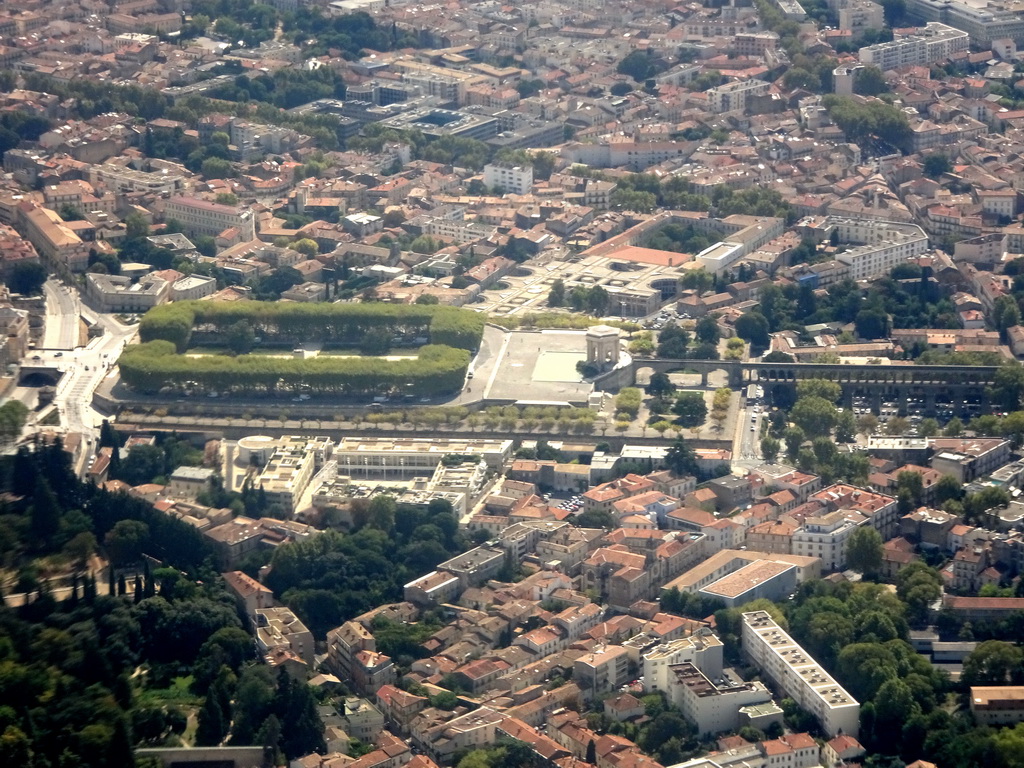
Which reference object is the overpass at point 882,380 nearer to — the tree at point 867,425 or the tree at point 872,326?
the tree at point 867,425

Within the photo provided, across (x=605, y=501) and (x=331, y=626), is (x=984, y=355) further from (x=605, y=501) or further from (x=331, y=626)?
(x=331, y=626)

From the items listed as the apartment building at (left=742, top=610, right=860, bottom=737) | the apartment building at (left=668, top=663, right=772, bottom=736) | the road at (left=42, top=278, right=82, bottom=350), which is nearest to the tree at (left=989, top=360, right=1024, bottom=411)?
the apartment building at (left=742, top=610, right=860, bottom=737)

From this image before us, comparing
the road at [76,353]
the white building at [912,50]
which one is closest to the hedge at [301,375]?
the road at [76,353]

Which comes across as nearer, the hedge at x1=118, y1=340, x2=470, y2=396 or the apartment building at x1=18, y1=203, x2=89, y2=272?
the hedge at x1=118, y1=340, x2=470, y2=396

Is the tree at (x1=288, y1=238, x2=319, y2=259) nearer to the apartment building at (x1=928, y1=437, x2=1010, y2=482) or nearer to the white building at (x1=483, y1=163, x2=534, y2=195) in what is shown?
the white building at (x1=483, y1=163, x2=534, y2=195)

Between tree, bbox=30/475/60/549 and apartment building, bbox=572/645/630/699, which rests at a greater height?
tree, bbox=30/475/60/549

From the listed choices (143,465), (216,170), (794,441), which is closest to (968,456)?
(794,441)
